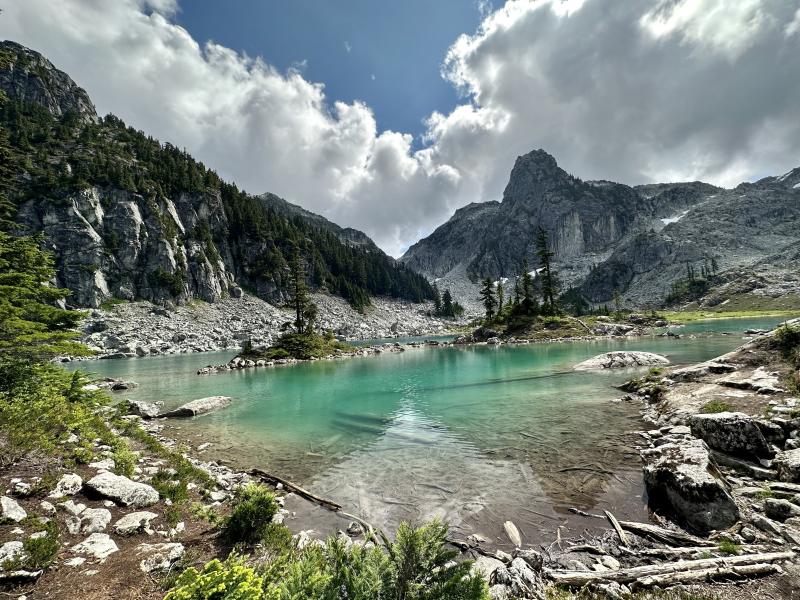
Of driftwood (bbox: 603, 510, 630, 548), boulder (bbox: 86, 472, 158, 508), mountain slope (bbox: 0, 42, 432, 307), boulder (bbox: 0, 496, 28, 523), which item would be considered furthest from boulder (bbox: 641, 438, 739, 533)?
mountain slope (bbox: 0, 42, 432, 307)

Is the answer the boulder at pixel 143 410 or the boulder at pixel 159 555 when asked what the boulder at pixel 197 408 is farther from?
the boulder at pixel 159 555

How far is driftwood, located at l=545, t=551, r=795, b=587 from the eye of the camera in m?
6.09

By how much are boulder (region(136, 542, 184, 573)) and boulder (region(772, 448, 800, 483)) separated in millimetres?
15345

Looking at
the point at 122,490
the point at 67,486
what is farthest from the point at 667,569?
the point at 67,486

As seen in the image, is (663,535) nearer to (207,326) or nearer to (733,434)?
(733,434)

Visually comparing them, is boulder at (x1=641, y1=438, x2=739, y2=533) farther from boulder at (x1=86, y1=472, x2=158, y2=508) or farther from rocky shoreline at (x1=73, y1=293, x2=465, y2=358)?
rocky shoreline at (x1=73, y1=293, x2=465, y2=358)

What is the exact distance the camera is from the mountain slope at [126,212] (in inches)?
3861

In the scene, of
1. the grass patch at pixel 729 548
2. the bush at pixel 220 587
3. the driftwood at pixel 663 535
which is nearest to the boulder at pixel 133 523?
the bush at pixel 220 587

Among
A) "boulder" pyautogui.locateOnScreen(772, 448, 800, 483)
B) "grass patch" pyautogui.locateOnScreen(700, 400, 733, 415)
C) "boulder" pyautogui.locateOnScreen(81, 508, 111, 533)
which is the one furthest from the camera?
"grass patch" pyautogui.locateOnScreen(700, 400, 733, 415)

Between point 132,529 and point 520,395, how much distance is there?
2314cm

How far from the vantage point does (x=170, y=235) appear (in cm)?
11781

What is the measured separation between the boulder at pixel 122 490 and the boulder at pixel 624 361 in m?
36.8

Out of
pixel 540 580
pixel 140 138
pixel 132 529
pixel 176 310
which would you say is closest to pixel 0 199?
pixel 132 529

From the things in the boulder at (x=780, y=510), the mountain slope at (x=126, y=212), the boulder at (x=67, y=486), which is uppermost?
the mountain slope at (x=126, y=212)
